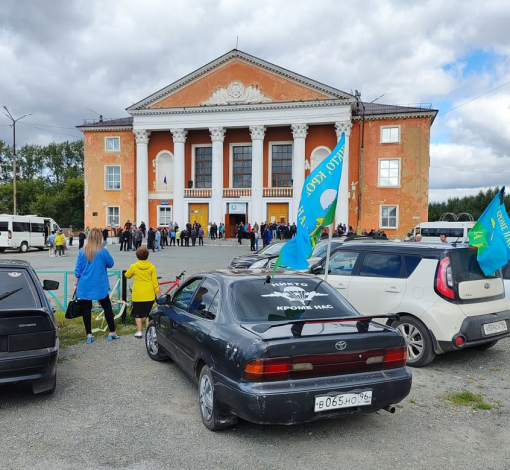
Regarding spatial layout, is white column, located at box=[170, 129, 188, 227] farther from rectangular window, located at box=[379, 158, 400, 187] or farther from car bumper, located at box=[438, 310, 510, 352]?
car bumper, located at box=[438, 310, 510, 352]

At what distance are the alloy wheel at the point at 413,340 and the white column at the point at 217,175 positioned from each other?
121 feet

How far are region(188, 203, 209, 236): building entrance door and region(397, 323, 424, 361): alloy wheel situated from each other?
125 feet

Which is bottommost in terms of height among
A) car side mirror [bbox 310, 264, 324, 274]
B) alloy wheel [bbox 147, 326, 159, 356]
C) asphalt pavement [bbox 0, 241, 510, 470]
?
asphalt pavement [bbox 0, 241, 510, 470]

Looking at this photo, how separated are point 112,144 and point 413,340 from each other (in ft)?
142

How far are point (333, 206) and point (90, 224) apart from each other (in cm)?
4350

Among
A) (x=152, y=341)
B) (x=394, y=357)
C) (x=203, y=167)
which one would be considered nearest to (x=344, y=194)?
(x=203, y=167)

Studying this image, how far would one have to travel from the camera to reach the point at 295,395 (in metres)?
3.75

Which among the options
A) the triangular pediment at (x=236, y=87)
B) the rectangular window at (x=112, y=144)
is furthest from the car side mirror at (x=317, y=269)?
the rectangular window at (x=112, y=144)

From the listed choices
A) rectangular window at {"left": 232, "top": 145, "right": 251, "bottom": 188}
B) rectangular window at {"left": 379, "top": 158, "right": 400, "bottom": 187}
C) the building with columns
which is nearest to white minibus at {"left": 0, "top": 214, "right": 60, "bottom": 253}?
the building with columns

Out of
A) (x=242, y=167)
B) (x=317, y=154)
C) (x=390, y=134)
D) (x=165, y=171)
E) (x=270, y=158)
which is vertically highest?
(x=390, y=134)

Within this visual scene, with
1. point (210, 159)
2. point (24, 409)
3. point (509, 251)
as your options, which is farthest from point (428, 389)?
point (210, 159)

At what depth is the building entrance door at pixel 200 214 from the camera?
144 feet

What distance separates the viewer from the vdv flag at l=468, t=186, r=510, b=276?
6.24 metres

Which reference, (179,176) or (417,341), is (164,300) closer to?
(417,341)
